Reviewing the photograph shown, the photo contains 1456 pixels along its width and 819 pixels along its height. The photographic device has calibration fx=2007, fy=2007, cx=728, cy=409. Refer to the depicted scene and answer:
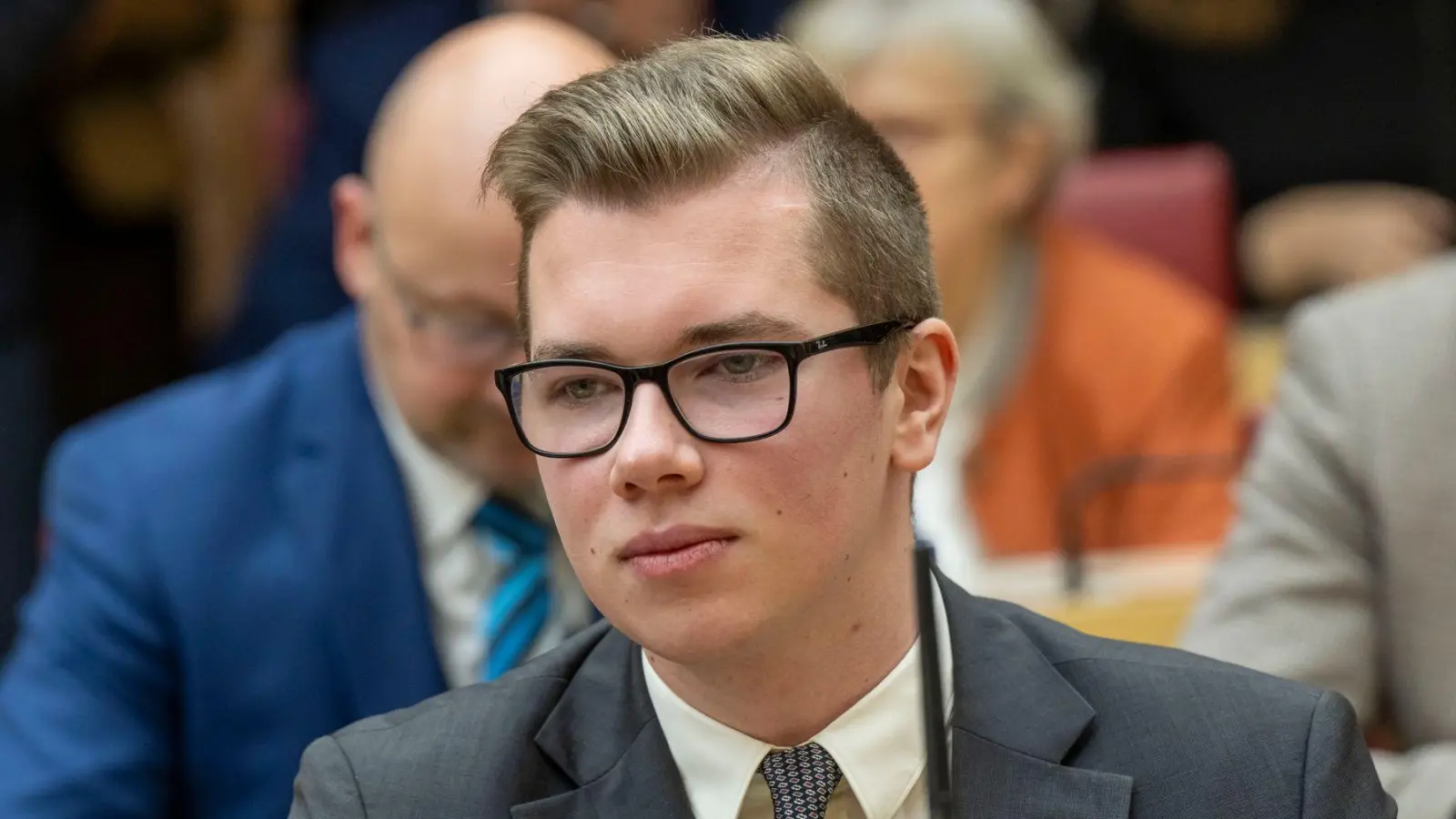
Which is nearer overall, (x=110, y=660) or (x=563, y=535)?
(x=563, y=535)

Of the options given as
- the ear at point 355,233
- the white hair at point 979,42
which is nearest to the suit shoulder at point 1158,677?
the ear at point 355,233

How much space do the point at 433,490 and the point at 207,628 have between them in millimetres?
303

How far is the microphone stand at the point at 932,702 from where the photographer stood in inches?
45.8

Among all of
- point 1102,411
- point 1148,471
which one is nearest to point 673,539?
point 1148,471

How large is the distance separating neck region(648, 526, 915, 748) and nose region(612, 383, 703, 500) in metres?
0.15

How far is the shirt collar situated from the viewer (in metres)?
2.35

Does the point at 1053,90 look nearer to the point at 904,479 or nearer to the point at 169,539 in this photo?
the point at 169,539

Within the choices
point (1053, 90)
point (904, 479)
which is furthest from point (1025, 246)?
point (904, 479)

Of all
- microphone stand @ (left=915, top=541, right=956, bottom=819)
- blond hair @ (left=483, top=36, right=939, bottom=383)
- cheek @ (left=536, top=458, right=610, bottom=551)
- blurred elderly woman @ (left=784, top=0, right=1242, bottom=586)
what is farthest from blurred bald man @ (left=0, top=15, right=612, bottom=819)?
microphone stand @ (left=915, top=541, right=956, bottom=819)

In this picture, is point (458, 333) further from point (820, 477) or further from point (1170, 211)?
point (1170, 211)

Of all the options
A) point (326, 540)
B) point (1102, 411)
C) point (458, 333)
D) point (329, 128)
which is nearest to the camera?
point (458, 333)

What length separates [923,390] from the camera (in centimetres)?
150

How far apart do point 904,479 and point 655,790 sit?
296 mm

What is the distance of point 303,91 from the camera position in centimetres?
409
